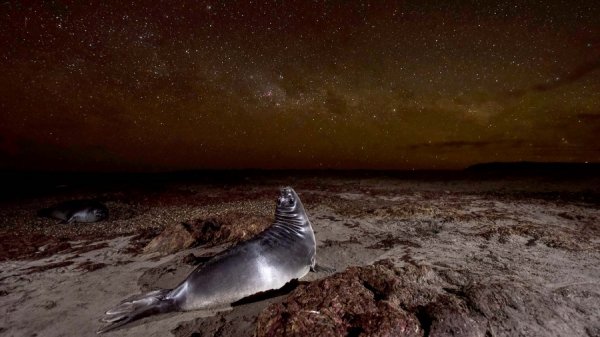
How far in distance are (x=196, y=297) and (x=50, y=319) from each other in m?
1.82

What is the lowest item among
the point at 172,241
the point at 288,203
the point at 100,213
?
the point at 100,213

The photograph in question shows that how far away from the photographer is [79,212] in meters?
10.1

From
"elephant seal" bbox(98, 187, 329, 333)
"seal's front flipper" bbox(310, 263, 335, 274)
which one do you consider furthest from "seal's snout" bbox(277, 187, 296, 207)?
"seal's front flipper" bbox(310, 263, 335, 274)

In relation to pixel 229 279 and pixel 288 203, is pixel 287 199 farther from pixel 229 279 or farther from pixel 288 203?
pixel 229 279

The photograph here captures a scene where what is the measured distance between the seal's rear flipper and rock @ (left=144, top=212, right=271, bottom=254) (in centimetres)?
238

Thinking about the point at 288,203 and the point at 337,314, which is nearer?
the point at 337,314

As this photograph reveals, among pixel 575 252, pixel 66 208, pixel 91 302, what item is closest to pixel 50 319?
pixel 91 302

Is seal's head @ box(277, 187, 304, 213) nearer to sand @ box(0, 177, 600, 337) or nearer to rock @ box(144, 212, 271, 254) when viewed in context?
sand @ box(0, 177, 600, 337)

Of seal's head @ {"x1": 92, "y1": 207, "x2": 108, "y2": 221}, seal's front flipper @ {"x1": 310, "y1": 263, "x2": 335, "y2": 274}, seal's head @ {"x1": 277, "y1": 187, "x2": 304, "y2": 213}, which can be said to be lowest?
seal's head @ {"x1": 92, "y1": 207, "x2": 108, "y2": 221}

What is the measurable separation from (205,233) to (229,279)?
3056mm

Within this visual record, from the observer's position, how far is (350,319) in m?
2.58

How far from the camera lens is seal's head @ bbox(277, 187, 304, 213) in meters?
4.78

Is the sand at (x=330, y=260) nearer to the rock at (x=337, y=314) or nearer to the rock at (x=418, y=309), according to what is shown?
the rock at (x=418, y=309)

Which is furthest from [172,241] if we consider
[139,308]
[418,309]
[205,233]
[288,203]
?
[418,309]
